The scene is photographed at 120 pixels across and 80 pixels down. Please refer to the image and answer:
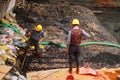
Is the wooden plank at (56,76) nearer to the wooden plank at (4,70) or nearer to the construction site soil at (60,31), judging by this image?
the wooden plank at (4,70)

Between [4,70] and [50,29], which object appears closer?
[4,70]

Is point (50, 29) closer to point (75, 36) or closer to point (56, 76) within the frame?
point (56, 76)

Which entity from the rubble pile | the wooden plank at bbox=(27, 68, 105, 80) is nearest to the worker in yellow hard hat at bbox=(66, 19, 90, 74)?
the wooden plank at bbox=(27, 68, 105, 80)

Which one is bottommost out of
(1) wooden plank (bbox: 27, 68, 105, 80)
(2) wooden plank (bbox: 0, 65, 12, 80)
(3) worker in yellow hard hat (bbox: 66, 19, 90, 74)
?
(1) wooden plank (bbox: 27, 68, 105, 80)

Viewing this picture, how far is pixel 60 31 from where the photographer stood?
17750 millimetres

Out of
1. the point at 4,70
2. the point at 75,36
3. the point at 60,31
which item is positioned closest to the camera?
the point at 75,36

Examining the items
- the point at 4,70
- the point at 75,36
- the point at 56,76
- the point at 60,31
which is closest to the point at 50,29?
the point at 60,31

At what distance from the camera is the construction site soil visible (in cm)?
1347

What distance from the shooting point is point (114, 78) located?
37.6 ft

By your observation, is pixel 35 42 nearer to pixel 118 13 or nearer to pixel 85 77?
pixel 85 77

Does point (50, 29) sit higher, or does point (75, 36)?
point (75, 36)

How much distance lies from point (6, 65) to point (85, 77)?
2890mm

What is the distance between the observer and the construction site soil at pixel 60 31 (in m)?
13.5

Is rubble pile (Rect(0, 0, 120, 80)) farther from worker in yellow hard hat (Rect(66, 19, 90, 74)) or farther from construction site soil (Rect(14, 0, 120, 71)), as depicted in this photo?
worker in yellow hard hat (Rect(66, 19, 90, 74))
